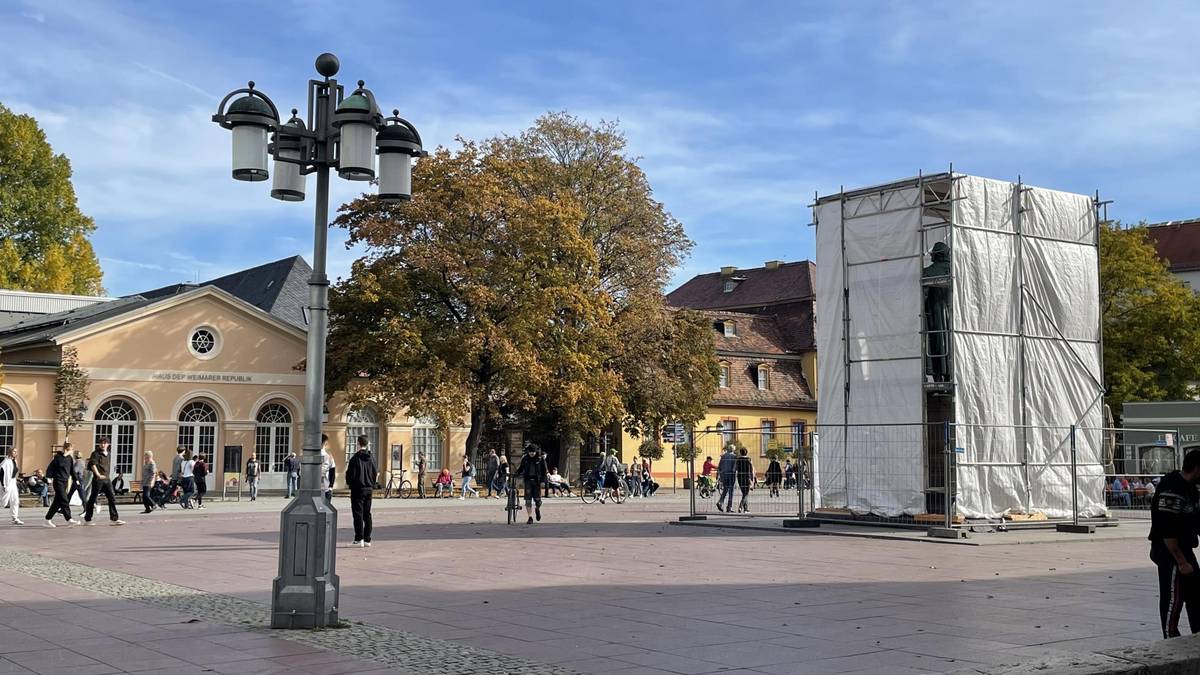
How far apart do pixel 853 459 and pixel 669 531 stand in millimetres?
3903

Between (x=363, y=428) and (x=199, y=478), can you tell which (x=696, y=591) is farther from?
(x=363, y=428)

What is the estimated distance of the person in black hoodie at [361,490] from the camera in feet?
60.3

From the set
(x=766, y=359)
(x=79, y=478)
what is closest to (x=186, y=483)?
(x=79, y=478)

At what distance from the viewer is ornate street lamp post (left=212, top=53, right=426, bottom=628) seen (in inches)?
390

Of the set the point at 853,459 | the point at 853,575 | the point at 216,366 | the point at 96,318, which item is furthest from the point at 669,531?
the point at 96,318

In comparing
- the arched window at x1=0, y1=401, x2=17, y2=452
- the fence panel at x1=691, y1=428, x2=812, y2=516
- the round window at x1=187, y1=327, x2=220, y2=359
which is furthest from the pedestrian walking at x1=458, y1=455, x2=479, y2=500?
the arched window at x1=0, y1=401, x2=17, y2=452

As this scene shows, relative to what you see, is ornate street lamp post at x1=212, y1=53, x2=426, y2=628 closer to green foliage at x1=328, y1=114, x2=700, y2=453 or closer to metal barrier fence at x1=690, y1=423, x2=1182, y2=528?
metal barrier fence at x1=690, y1=423, x2=1182, y2=528

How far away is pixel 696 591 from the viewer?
507 inches

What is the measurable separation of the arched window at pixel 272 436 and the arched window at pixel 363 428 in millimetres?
A: 2413

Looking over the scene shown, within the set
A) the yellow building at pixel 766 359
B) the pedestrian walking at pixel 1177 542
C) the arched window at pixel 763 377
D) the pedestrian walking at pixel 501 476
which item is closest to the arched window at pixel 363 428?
the pedestrian walking at pixel 501 476

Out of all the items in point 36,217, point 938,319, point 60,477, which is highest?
point 36,217

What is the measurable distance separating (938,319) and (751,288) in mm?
47169

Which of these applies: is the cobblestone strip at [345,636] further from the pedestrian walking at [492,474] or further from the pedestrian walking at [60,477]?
the pedestrian walking at [492,474]

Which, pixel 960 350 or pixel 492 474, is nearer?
pixel 960 350
